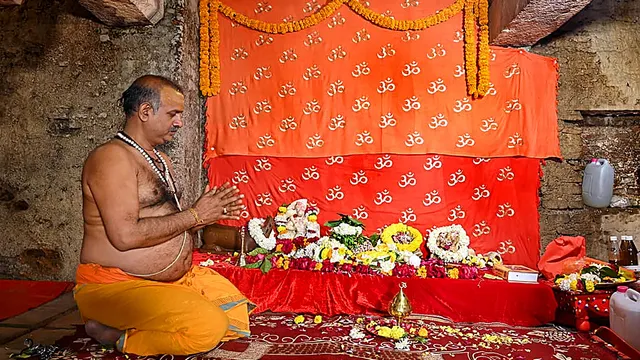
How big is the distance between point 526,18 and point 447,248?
7.08 ft

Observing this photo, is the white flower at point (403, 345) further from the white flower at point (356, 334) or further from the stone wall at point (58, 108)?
the stone wall at point (58, 108)

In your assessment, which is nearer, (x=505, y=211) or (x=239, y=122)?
(x=505, y=211)

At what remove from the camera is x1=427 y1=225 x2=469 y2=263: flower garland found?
4.59 m

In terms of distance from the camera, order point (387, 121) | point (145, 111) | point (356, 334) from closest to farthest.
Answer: point (145, 111)
point (356, 334)
point (387, 121)

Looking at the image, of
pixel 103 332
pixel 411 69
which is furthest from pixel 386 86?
pixel 103 332

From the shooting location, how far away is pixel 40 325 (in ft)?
12.6

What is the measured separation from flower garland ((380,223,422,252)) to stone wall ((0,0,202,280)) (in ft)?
6.95

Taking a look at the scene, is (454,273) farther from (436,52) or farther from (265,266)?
(436,52)

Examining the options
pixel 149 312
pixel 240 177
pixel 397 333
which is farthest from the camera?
pixel 240 177

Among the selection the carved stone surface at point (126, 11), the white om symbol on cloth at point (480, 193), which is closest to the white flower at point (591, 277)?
the white om symbol on cloth at point (480, 193)

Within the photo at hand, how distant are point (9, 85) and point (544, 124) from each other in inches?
214

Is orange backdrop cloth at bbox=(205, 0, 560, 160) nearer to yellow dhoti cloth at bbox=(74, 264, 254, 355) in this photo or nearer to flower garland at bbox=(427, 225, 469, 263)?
flower garland at bbox=(427, 225, 469, 263)

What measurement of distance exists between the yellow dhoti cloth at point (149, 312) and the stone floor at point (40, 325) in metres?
0.80

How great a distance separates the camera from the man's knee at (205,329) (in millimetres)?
2842
